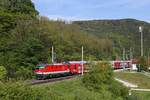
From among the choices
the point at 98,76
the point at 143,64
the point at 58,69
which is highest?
the point at 98,76

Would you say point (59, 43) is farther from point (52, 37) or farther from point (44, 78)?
point (44, 78)

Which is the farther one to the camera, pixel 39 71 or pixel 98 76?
pixel 39 71

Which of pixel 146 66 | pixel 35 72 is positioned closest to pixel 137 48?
pixel 146 66

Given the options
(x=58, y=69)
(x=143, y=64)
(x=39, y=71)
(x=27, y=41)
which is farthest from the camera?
(x=143, y=64)

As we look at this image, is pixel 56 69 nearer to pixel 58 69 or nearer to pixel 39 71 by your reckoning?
pixel 58 69

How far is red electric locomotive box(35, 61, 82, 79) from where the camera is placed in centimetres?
6156

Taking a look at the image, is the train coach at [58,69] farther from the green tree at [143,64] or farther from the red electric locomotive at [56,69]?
the green tree at [143,64]

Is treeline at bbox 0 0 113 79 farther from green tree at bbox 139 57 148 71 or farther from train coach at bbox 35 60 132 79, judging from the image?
green tree at bbox 139 57 148 71

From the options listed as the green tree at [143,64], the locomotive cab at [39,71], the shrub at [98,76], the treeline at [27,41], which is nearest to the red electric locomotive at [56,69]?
the locomotive cab at [39,71]

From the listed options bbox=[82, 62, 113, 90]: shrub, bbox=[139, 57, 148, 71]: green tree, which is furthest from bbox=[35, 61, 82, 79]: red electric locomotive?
bbox=[139, 57, 148, 71]: green tree

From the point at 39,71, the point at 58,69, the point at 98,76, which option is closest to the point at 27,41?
the point at 58,69

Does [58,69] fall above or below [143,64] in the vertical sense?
above

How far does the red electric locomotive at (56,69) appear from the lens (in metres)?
61.6

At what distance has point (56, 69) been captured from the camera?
65.4m
